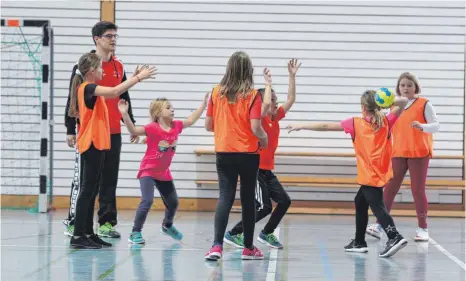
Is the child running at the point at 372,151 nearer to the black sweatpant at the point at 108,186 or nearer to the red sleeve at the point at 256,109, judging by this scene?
the red sleeve at the point at 256,109

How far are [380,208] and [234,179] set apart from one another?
160 cm

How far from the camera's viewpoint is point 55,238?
9.13m

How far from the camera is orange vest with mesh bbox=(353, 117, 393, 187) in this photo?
8172mm

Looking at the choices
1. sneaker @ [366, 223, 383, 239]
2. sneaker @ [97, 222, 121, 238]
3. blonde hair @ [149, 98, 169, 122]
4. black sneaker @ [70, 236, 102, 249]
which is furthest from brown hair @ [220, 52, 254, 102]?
sneaker @ [366, 223, 383, 239]

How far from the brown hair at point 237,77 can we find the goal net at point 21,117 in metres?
6.64

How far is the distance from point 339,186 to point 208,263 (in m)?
5.71

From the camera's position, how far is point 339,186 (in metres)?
12.8

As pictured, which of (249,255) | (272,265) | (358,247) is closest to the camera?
(272,265)

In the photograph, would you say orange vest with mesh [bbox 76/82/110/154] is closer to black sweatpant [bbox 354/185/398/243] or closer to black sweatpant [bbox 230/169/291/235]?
black sweatpant [bbox 230/169/291/235]

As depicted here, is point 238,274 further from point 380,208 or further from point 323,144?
point 323,144

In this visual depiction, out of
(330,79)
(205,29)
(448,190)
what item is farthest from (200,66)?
(448,190)

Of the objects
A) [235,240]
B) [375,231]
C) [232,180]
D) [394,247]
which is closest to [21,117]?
[235,240]

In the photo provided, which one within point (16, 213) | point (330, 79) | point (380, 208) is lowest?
point (16, 213)

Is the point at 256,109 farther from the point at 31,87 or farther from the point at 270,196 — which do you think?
the point at 31,87
